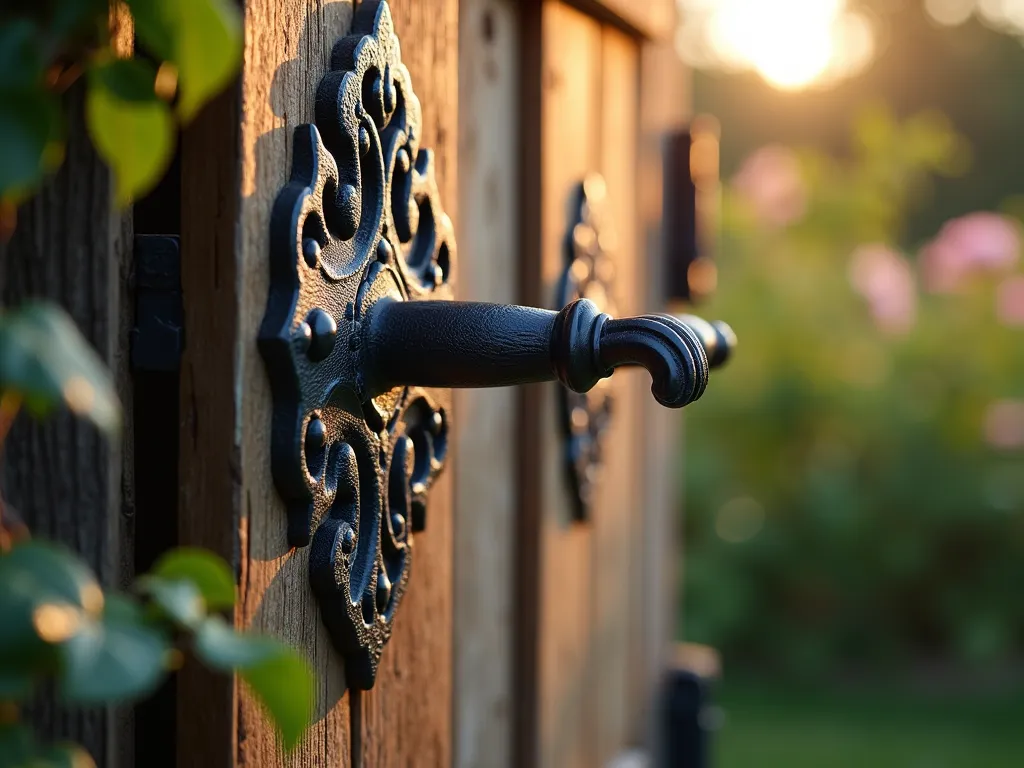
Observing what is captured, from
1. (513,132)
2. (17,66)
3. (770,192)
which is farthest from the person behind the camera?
(770,192)

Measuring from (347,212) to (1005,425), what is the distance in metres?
3.35

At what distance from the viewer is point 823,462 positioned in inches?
147

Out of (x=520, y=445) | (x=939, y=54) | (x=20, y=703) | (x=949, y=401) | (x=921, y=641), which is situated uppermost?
(x=939, y=54)

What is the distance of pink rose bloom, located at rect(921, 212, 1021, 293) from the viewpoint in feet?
12.6

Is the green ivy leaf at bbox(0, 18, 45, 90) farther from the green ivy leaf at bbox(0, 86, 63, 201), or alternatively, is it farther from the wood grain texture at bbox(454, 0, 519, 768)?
the wood grain texture at bbox(454, 0, 519, 768)

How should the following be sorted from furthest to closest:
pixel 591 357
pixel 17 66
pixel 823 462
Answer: pixel 823 462 < pixel 591 357 < pixel 17 66

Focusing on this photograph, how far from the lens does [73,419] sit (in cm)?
53

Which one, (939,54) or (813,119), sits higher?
(939,54)

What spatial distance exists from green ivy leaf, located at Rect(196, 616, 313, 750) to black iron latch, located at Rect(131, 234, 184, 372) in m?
0.24

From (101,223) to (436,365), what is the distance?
235mm

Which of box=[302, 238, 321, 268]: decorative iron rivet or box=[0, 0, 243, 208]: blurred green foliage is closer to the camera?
box=[0, 0, 243, 208]: blurred green foliage

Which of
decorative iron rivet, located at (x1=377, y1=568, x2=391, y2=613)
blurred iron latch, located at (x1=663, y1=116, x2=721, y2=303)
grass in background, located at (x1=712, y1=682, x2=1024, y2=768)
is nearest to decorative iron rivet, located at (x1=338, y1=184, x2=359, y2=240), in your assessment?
decorative iron rivet, located at (x1=377, y1=568, x2=391, y2=613)

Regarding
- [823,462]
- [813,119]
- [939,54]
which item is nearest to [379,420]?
[823,462]

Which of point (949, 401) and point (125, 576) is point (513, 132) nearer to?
point (125, 576)
